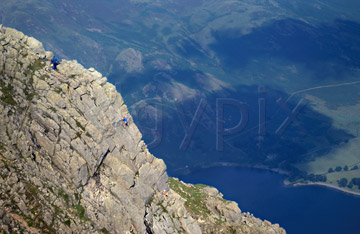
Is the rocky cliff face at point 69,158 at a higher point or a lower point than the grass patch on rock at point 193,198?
higher

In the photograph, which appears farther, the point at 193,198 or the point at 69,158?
the point at 193,198

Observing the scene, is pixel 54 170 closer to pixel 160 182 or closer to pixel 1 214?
pixel 1 214

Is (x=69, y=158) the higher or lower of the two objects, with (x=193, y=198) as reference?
higher

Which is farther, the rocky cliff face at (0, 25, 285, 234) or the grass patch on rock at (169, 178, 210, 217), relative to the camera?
the grass patch on rock at (169, 178, 210, 217)

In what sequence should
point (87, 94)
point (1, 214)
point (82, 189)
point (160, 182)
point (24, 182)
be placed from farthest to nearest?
point (160, 182) → point (87, 94) → point (82, 189) → point (24, 182) → point (1, 214)

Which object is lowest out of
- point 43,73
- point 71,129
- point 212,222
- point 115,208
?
point 212,222

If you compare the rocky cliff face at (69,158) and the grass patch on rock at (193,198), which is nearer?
the rocky cliff face at (69,158)

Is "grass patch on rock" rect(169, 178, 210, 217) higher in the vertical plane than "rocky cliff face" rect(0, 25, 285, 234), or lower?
lower

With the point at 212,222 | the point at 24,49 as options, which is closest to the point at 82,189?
the point at 24,49
